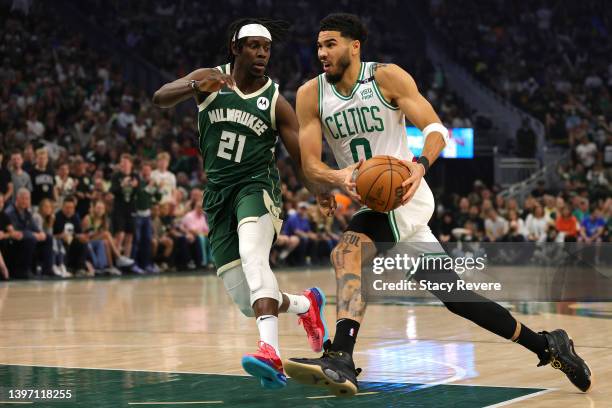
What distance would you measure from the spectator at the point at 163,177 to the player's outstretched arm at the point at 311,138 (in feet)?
41.3

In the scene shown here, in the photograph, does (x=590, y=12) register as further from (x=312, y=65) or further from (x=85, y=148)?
(x=85, y=148)

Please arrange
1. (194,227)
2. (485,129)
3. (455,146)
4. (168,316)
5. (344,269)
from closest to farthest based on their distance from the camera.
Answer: (344,269)
(168,316)
(194,227)
(455,146)
(485,129)

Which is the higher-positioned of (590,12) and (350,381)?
(590,12)

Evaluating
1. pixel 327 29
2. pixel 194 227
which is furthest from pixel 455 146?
pixel 327 29

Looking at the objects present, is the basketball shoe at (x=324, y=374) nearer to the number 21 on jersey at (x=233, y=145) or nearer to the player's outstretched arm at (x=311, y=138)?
the player's outstretched arm at (x=311, y=138)

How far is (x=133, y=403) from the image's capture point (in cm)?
636

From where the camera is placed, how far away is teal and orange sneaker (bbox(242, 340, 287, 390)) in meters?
6.22

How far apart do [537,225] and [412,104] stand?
16.7 m

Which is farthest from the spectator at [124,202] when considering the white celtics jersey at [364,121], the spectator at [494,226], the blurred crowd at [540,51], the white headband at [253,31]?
the blurred crowd at [540,51]

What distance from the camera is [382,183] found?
20.2 ft

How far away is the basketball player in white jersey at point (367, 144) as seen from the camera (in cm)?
659

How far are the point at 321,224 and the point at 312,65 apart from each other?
858 centimetres

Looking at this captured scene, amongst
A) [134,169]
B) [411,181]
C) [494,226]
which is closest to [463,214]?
[494,226]

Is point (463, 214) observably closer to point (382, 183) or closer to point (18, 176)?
point (18, 176)
